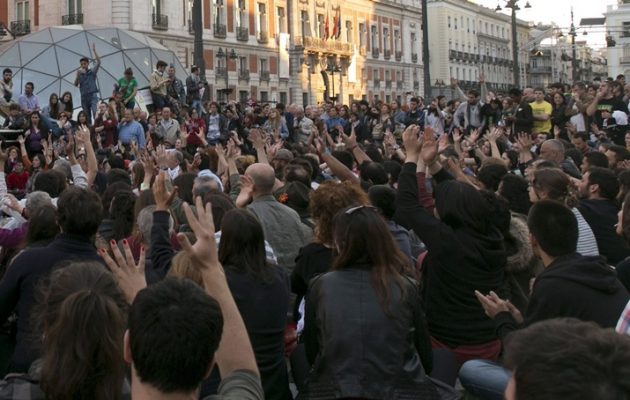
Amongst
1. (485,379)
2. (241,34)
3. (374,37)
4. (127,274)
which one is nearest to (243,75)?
(241,34)

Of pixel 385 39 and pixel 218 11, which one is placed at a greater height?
pixel 385 39

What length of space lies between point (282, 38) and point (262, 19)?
2.34 m

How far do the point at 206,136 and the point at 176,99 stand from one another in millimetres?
3070

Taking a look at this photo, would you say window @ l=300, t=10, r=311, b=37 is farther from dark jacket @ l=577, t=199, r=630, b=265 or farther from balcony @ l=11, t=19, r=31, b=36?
dark jacket @ l=577, t=199, r=630, b=265

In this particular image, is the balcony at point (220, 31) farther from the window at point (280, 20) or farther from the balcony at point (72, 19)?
the balcony at point (72, 19)

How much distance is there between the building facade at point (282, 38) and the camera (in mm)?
45969

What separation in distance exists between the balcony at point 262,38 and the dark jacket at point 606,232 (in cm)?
5092

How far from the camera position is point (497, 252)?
5078mm

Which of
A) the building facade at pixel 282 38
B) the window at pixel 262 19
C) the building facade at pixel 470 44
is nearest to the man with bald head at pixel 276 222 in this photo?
the building facade at pixel 282 38

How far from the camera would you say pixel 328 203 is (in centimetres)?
545

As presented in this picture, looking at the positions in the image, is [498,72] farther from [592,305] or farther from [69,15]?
[592,305]

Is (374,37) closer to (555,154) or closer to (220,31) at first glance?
(220,31)

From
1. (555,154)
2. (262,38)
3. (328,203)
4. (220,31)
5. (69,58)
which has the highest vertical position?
(262,38)

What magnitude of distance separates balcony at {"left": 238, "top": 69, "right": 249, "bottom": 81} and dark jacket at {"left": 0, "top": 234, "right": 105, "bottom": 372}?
50.2 metres
